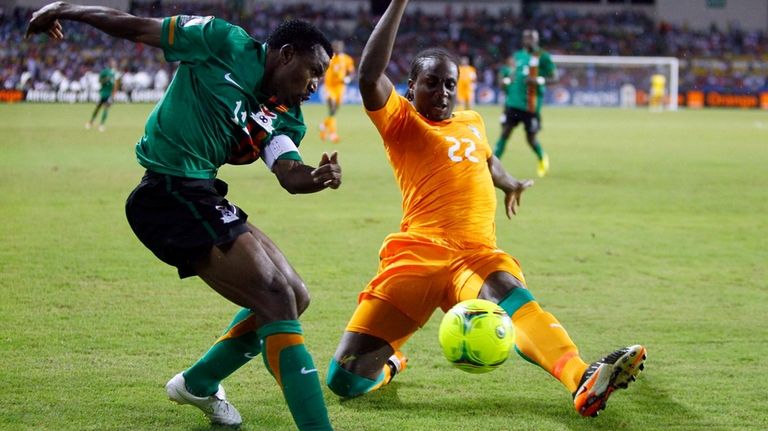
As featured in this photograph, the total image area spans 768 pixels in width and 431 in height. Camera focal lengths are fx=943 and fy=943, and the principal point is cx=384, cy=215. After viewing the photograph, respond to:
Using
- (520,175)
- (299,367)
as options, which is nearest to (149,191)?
(299,367)

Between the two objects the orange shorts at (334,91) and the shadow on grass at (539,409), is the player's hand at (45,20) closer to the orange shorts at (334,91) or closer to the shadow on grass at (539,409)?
the shadow on grass at (539,409)

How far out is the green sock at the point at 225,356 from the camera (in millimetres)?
4562

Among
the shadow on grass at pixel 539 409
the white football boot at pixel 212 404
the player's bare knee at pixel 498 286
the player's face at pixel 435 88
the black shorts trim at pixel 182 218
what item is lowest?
the shadow on grass at pixel 539 409

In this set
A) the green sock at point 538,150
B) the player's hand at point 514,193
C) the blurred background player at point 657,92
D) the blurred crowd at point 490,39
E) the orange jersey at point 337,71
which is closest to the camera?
the player's hand at point 514,193

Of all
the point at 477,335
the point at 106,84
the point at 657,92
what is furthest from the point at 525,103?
the point at 657,92

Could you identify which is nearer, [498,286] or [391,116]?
[498,286]

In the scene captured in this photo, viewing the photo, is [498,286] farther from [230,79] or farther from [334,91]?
[334,91]

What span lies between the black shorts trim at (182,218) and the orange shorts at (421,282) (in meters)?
1.06

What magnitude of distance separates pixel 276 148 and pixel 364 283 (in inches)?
150

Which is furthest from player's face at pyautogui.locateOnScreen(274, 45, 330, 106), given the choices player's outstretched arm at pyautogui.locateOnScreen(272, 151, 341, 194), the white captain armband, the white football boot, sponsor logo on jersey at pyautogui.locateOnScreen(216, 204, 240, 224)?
the white football boot

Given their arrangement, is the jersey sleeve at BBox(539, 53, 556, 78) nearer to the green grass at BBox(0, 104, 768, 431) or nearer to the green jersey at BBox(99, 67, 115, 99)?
the green grass at BBox(0, 104, 768, 431)

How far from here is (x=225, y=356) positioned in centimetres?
459

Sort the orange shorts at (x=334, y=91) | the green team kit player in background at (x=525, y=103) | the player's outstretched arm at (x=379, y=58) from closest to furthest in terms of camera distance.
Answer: the player's outstretched arm at (x=379, y=58) < the green team kit player in background at (x=525, y=103) < the orange shorts at (x=334, y=91)

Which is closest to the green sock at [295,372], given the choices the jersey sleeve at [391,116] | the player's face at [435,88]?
the jersey sleeve at [391,116]
